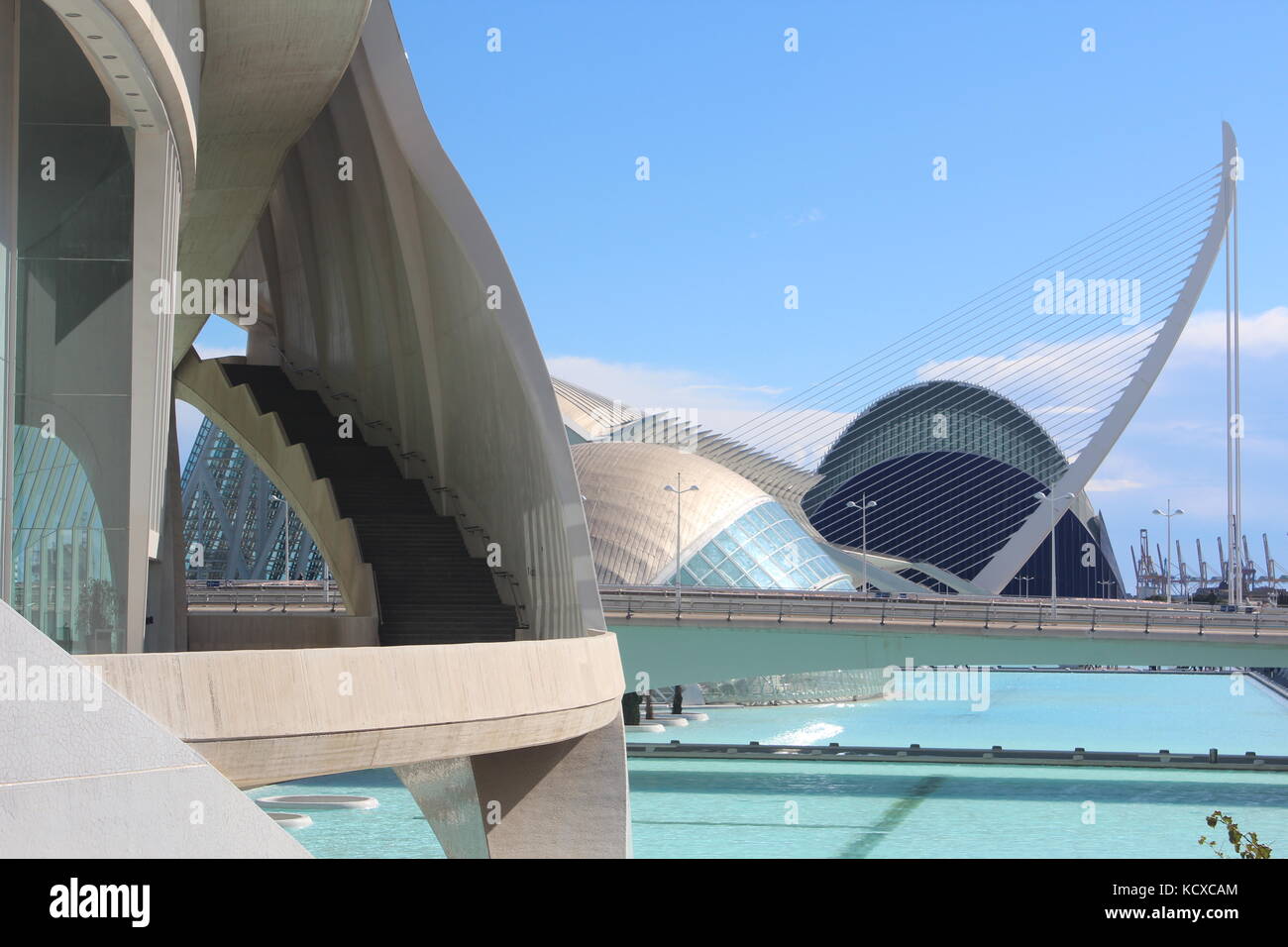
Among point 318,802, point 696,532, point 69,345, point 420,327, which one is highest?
point 420,327

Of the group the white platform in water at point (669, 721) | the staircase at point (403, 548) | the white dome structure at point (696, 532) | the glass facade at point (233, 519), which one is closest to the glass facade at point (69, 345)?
the staircase at point (403, 548)

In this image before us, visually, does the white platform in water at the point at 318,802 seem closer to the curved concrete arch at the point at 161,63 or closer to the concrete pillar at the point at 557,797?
the concrete pillar at the point at 557,797

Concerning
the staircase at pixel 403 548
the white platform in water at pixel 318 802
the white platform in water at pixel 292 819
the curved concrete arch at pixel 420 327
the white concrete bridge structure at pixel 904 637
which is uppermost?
the curved concrete arch at pixel 420 327

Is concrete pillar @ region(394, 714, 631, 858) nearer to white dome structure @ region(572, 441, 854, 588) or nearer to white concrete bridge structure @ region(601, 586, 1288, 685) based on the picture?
white concrete bridge structure @ region(601, 586, 1288, 685)

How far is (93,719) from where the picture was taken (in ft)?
15.3

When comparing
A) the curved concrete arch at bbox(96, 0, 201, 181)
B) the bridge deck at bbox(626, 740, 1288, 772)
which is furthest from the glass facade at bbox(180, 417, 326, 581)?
the curved concrete arch at bbox(96, 0, 201, 181)

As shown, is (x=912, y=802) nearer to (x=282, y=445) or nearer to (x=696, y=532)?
(x=282, y=445)

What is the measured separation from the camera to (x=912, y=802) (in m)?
31.1

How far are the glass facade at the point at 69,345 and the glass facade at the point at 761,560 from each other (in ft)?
132

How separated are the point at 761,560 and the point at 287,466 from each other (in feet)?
104

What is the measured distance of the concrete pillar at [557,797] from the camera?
15.8m

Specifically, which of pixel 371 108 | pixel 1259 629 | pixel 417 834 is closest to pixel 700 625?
pixel 417 834

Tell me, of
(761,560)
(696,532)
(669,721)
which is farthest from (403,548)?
(761,560)
